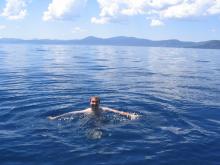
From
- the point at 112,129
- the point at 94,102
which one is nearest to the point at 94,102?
the point at 94,102

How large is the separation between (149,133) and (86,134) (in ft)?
9.07

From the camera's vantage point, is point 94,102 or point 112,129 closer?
point 112,129

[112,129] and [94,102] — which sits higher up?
[94,102]

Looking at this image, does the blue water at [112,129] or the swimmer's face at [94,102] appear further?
the swimmer's face at [94,102]

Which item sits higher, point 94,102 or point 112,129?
point 94,102

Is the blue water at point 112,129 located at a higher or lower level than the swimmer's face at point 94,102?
lower

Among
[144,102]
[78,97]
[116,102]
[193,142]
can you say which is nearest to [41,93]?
[78,97]

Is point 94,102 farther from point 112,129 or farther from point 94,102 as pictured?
point 112,129

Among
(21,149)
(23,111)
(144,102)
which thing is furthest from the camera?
(144,102)

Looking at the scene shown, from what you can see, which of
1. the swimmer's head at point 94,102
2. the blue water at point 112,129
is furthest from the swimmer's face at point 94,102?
the blue water at point 112,129

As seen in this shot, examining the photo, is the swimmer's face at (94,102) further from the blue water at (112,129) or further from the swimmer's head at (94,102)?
the blue water at (112,129)

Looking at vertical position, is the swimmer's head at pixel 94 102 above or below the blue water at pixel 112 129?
above

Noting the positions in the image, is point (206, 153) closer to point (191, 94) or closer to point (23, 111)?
point (23, 111)

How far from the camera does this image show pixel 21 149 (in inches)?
527
